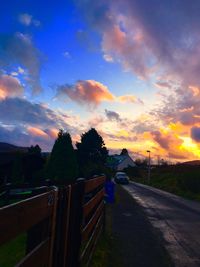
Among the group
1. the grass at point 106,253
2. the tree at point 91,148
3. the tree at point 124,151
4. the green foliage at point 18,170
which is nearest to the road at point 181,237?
the grass at point 106,253

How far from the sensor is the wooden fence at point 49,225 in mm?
2248

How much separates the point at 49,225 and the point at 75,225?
188 cm

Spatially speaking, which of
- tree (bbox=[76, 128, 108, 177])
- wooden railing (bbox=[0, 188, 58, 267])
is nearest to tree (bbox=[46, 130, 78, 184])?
wooden railing (bbox=[0, 188, 58, 267])

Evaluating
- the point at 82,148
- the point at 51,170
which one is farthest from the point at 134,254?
the point at 82,148

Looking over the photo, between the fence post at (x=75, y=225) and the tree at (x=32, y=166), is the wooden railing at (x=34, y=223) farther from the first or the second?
the tree at (x=32, y=166)

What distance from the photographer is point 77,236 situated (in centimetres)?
529

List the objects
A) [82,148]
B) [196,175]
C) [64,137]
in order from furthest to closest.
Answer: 1. [82,148]
2. [196,175]
3. [64,137]

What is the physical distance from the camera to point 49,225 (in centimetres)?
339

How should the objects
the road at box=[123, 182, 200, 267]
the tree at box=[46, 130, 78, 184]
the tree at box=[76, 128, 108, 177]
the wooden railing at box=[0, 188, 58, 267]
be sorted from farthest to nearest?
the tree at box=[76, 128, 108, 177] < the tree at box=[46, 130, 78, 184] < the road at box=[123, 182, 200, 267] < the wooden railing at box=[0, 188, 58, 267]

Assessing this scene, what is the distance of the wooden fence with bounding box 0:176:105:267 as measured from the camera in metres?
2.25

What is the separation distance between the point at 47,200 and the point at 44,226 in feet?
0.76

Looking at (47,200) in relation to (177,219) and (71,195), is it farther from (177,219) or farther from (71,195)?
(177,219)

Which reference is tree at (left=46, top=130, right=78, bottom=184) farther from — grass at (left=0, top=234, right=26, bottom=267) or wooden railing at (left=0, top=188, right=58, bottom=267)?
wooden railing at (left=0, top=188, right=58, bottom=267)

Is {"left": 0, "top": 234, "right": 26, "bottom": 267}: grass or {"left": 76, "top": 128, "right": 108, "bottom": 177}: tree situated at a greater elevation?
{"left": 76, "top": 128, "right": 108, "bottom": 177}: tree
